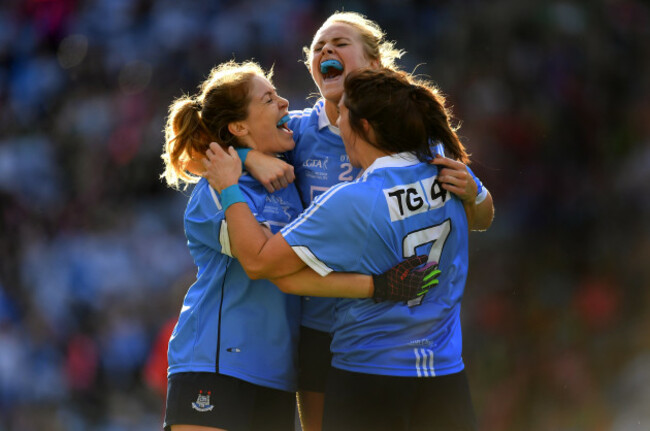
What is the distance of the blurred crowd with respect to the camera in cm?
505

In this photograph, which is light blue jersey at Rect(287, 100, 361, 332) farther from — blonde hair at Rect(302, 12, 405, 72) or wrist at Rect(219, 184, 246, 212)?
wrist at Rect(219, 184, 246, 212)

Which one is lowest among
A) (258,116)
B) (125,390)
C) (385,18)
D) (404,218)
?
(125,390)

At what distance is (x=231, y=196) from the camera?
2508 mm

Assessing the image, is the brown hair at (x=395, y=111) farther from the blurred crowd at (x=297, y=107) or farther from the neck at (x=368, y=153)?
the blurred crowd at (x=297, y=107)

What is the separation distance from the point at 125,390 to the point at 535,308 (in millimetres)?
2992

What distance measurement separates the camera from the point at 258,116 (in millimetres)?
2801

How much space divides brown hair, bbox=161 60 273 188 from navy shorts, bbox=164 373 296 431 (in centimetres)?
70

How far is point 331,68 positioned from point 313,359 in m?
1.01

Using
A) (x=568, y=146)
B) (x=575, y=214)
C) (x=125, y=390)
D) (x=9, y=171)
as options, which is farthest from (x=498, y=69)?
(x=9, y=171)

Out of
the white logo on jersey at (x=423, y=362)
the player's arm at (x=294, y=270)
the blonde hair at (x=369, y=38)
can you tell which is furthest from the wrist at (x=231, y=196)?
the blonde hair at (x=369, y=38)

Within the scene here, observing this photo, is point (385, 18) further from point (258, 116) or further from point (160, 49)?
point (258, 116)

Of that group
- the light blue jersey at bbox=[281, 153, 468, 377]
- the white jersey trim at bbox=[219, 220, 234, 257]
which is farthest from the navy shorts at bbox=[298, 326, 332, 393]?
the white jersey trim at bbox=[219, 220, 234, 257]

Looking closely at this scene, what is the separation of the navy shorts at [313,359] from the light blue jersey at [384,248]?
0.36 metres

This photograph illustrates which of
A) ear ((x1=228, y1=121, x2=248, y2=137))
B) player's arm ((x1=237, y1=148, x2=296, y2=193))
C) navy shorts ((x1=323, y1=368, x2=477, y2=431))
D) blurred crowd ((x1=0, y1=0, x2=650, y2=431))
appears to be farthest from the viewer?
blurred crowd ((x1=0, y1=0, x2=650, y2=431))
